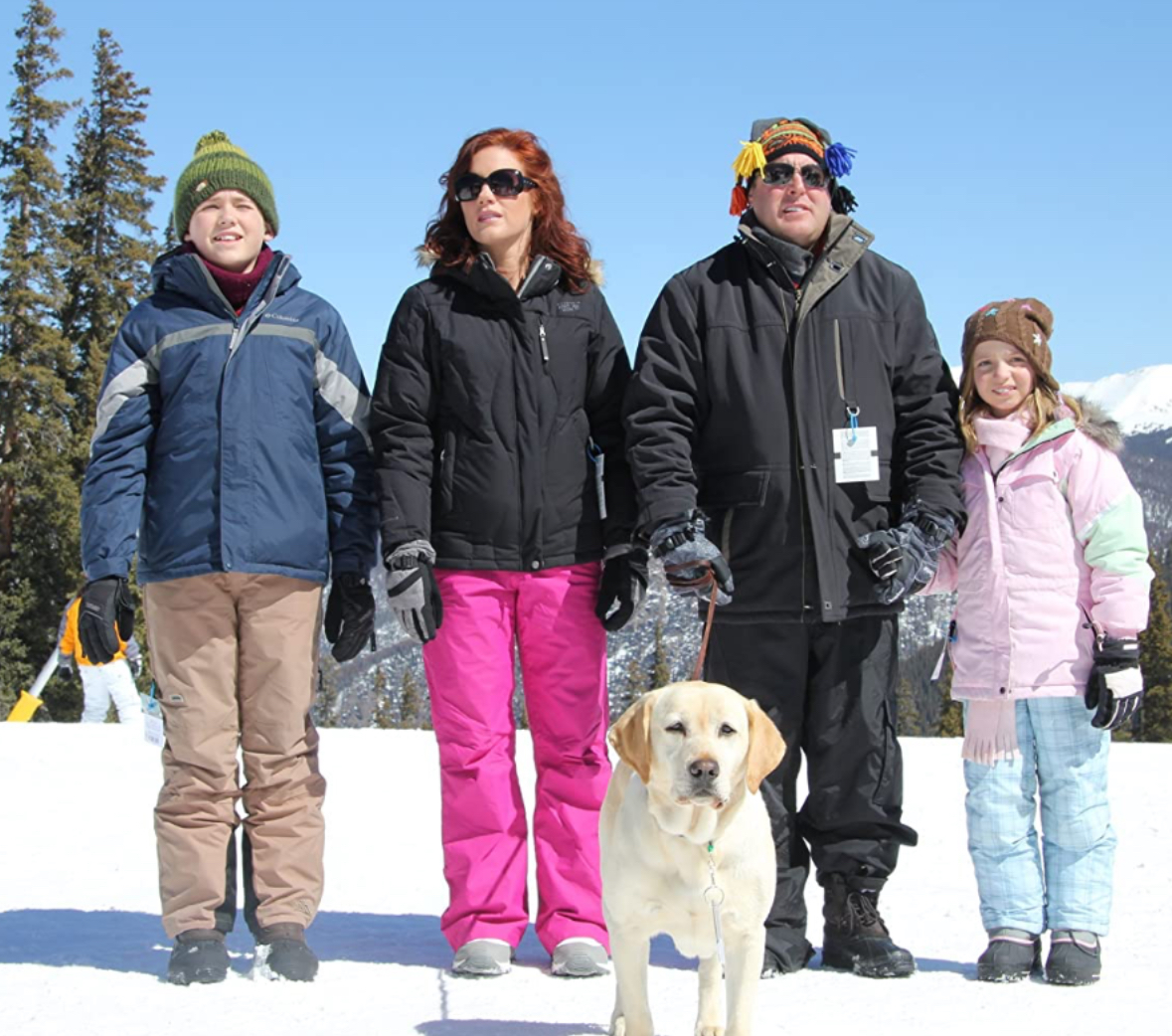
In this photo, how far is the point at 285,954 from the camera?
4141 mm

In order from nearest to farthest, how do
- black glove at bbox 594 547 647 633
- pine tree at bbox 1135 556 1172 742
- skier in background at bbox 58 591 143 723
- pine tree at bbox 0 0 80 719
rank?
black glove at bbox 594 547 647 633 < skier in background at bbox 58 591 143 723 < pine tree at bbox 0 0 80 719 < pine tree at bbox 1135 556 1172 742

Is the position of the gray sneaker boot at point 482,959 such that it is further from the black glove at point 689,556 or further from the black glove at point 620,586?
the black glove at point 689,556

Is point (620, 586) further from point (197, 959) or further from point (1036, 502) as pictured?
point (197, 959)

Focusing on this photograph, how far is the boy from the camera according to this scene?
4.21 metres

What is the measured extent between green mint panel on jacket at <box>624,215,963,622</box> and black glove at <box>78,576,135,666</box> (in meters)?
1.80

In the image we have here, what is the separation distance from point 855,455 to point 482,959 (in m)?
2.11

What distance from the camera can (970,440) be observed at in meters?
4.52

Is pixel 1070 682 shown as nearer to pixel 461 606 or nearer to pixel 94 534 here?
pixel 461 606

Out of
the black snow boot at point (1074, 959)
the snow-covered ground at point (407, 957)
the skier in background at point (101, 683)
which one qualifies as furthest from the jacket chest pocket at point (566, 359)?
the skier in background at point (101, 683)

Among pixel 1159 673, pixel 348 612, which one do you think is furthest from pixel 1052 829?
pixel 1159 673

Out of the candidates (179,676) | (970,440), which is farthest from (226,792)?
(970,440)

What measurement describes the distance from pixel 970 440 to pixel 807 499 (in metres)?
0.73

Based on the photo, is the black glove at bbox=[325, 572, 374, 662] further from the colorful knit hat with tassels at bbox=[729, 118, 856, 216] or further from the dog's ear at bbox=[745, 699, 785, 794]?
the colorful knit hat with tassels at bbox=[729, 118, 856, 216]

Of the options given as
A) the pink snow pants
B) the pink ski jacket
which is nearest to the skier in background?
the pink snow pants
